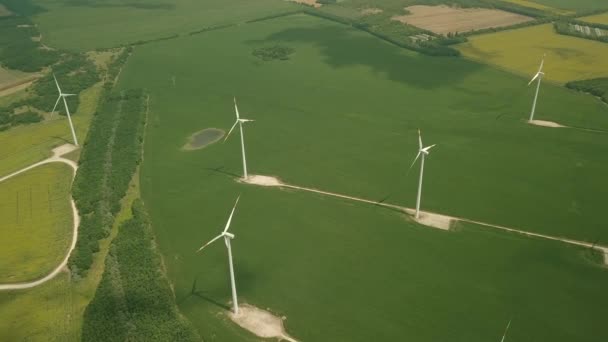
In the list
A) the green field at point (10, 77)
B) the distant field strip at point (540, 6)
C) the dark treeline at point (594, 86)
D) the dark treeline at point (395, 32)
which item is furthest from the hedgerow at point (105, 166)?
the distant field strip at point (540, 6)

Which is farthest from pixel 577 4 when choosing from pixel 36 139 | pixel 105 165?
pixel 36 139

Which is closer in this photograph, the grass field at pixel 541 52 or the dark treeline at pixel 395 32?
the grass field at pixel 541 52

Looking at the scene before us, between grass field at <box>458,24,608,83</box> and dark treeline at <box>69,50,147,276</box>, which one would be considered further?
grass field at <box>458,24,608,83</box>

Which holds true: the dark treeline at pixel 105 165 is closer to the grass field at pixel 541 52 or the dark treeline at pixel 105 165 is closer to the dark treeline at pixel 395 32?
the dark treeline at pixel 395 32

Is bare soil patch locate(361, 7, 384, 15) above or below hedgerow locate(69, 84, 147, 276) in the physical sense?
above

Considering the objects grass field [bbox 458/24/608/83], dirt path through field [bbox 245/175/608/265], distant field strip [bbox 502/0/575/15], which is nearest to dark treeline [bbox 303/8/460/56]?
grass field [bbox 458/24/608/83]

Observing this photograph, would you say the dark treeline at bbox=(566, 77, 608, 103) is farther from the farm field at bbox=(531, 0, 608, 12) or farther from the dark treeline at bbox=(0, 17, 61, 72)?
the dark treeline at bbox=(0, 17, 61, 72)
